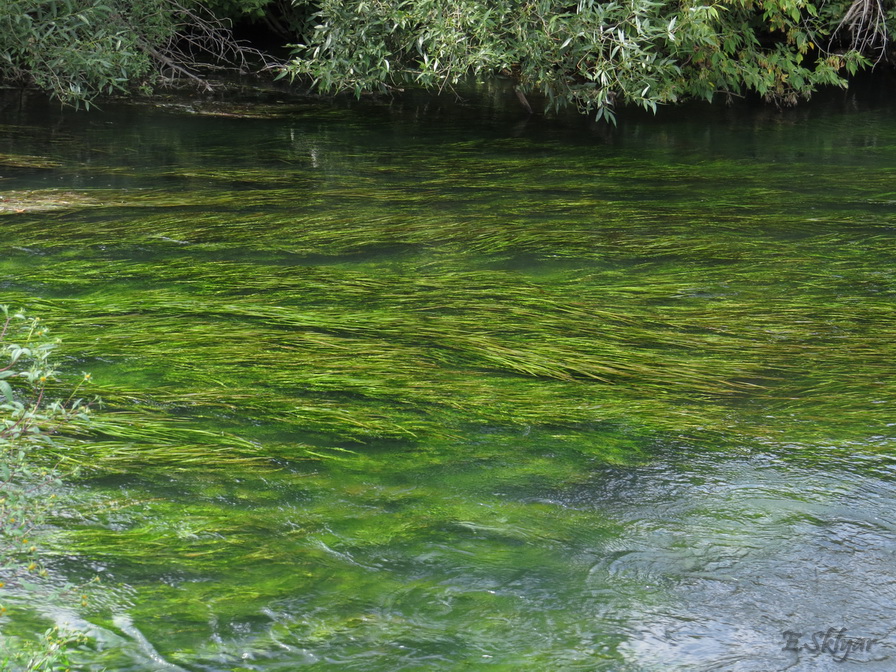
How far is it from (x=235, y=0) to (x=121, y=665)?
9.46 metres

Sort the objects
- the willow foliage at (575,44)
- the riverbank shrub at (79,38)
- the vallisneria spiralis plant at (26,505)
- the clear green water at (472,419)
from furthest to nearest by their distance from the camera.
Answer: the riverbank shrub at (79,38) → the willow foliage at (575,44) → the clear green water at (472,419) → the vallisneria spiralis plant at (26,505)

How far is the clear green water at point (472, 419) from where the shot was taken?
2.24m

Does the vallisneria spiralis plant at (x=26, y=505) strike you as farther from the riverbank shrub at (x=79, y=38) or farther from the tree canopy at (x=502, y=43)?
the riverbank shrub at (x=79, y=38)

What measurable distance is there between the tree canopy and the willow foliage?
0.01 m

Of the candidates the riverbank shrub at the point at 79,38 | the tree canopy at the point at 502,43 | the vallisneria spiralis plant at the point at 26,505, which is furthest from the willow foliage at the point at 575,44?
the vallisneria spiralis plant at the point at 26,505

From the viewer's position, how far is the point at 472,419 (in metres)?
3.28

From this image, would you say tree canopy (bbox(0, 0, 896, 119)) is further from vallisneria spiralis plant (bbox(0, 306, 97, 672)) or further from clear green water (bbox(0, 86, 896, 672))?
vallisneria spiralis plant (bbox(0, 306, 97, 672))

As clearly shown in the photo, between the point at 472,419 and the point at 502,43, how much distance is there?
4622 millimetres

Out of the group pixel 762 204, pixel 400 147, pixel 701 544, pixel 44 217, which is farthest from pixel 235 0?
pixel 701 544

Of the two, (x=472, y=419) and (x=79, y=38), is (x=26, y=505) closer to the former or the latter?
(x=472, y=419)

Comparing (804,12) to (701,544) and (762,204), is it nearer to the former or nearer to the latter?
(762,204)

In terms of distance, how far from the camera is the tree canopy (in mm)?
6945

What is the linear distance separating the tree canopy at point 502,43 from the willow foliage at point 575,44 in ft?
0.04

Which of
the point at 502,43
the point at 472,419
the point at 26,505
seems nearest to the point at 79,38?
the point at 502,43
